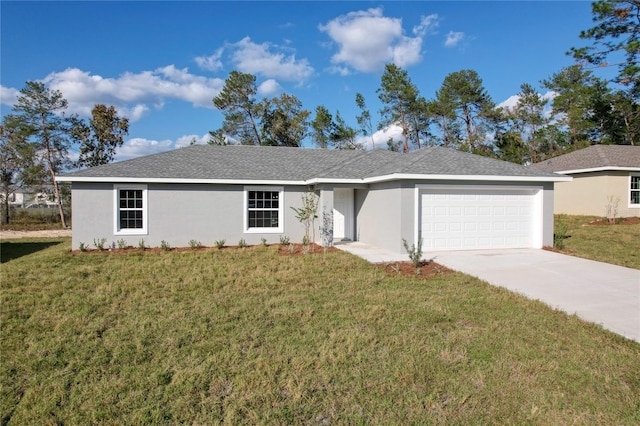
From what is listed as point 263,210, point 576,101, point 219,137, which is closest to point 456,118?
point 576,101

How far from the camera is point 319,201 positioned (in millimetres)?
14273

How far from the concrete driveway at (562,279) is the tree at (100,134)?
26.7 meters

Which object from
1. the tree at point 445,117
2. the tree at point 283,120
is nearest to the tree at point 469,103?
the tree at point 445,117

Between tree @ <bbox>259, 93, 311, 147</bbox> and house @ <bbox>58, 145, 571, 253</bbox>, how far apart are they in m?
18.0

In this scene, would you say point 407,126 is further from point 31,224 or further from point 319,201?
point 31,224

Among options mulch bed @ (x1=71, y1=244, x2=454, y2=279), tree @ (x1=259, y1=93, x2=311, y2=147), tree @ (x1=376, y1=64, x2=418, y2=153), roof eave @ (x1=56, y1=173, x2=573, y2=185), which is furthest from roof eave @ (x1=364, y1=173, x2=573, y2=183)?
tree @ (x1=376, y1=64, x2=418, y2=153)

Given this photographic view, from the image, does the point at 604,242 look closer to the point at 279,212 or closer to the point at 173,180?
the point at 279,212

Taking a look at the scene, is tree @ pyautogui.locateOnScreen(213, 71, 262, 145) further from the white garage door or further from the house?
the white garage door

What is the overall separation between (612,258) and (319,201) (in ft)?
32.0

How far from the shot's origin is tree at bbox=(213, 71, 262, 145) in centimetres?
3247

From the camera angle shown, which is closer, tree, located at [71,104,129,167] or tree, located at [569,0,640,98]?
tree, located at [569,0,640,98]

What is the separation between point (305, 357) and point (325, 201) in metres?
9.32

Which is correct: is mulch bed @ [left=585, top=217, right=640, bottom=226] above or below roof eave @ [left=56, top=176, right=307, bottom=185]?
below

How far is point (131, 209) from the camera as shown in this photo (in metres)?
13.9
